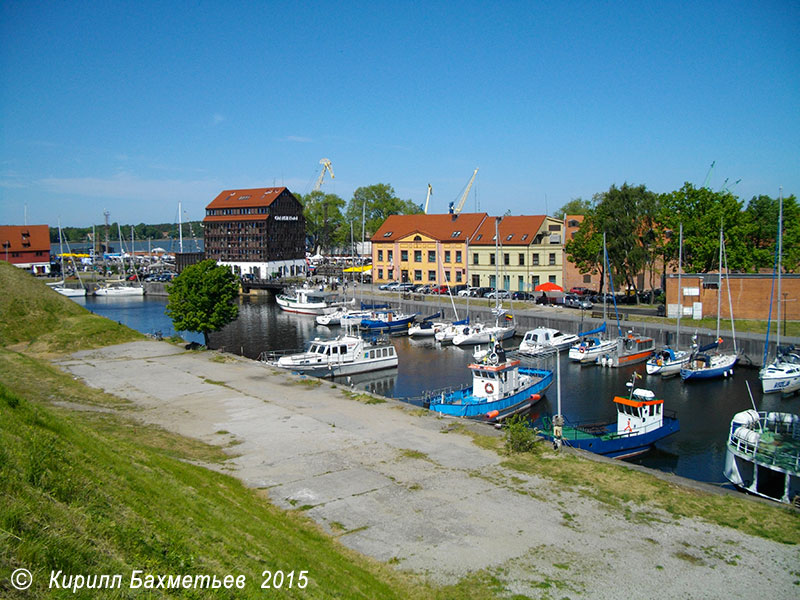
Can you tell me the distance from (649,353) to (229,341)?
3379 cm

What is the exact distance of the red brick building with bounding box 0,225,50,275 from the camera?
10289 centimetres

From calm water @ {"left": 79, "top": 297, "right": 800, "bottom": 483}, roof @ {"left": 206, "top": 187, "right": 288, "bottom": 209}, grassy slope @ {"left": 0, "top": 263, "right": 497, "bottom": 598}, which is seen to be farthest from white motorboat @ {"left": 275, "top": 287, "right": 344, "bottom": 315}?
grassy slope @ {"left": 0, "top": 263, "right": 497, "bottom": 598}

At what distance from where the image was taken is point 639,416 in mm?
25109

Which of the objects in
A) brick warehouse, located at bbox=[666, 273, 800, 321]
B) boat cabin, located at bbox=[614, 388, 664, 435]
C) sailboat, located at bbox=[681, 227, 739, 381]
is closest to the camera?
boat cabin, located at bbox=[614, 388, 664, 435]

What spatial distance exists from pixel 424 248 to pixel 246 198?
A: 4231cm

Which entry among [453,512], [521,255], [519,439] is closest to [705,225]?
[521,255]

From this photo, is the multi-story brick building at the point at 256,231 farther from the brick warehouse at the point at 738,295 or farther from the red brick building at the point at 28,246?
the brick warehouse at the point at 738,295

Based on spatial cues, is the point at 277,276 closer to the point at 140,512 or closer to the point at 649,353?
the point at 649,353

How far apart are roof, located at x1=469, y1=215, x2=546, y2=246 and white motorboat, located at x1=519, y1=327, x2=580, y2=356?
2241 cm

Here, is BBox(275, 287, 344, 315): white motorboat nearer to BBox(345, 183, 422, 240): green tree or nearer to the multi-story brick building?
the multi-story brick building

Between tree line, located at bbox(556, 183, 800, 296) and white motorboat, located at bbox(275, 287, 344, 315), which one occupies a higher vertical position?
tree line, located at bbox(556, 183, 800, 296)


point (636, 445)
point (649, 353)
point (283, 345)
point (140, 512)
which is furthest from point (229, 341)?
point (140, 512)

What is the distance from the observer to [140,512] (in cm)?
922

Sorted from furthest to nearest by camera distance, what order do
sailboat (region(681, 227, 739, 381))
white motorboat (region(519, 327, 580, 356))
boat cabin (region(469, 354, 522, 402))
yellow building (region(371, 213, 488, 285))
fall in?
yellow building (region(371, 213, 488, 285)), white motorboat (region(519, 327, 580, 356)), sailboat (region(681, 227, 739, 381)), boat cabin (region(469, 354, 522, 402))
